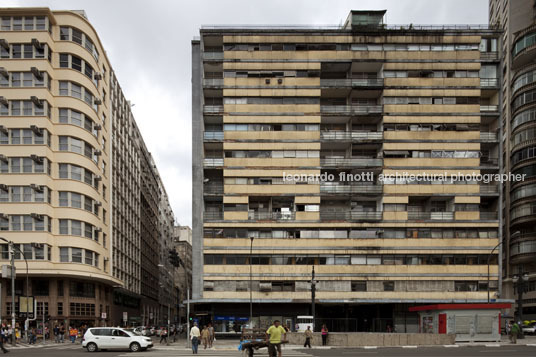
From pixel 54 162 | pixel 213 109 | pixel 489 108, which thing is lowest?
pixel 54 162

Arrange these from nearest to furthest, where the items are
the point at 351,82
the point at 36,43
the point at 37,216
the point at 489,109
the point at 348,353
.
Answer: the point at 348,353, the point at 37,216, the point at 36,43, the point at 351,82, the point at 489,109

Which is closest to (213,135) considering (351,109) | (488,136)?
(351,109)

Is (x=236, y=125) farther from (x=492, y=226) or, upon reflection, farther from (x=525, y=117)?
(x=525, y=117)

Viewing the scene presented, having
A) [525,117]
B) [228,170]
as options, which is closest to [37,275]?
[228,170]

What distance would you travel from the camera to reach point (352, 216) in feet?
194

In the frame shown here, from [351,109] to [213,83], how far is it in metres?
15.7

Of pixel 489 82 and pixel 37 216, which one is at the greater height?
pixel 489 82

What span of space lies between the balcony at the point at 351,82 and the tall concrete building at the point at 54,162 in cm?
2575

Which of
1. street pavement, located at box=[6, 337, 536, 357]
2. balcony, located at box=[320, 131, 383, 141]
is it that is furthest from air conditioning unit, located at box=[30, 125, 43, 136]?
balcony, located at box=[320, 131, 383, 141]

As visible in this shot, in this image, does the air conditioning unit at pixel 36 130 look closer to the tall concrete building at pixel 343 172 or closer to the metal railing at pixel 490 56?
the tall concrete building at pixel 343 172

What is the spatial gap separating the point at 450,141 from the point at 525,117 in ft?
59.3

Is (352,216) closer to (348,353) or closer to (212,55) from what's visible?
(212,55)

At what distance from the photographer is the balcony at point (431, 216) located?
59.3 metres

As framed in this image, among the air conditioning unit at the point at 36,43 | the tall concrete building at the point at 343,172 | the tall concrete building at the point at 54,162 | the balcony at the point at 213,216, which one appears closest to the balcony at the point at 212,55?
the tall concrete building at the point at 343,172
